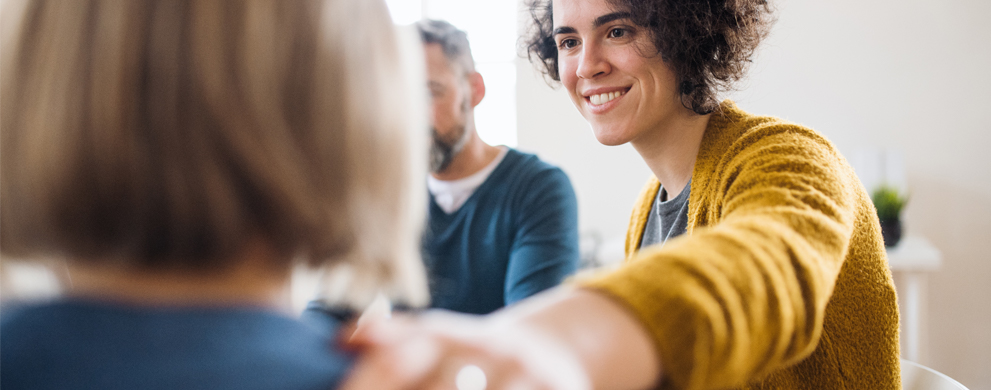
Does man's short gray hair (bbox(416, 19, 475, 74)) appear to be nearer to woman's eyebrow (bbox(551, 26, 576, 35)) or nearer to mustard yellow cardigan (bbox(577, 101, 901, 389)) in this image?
woman's eyebrow (bbox(551, 26, 576, 35))

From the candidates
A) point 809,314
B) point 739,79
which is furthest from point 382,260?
point 739,79

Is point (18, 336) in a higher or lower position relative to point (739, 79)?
lower

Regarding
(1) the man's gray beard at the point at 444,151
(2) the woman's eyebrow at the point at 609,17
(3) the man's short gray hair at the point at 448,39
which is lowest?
(1) the man's gray beard at the point at 444,151

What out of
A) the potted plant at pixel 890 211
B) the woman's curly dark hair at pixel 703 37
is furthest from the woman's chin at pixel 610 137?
the potted plant at pixel 890 211

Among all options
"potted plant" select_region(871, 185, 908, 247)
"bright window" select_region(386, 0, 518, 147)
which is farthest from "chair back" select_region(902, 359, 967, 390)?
"bright window" select_region(386, 0, 518, 147)

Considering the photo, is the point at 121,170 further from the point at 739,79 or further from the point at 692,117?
the point at 739,79

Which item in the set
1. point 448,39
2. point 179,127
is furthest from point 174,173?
point 448,39

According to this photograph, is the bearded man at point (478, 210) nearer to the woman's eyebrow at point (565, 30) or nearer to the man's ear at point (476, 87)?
the man's ear at point (476, 87)

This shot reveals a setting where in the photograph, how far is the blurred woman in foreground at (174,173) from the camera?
1.07ft

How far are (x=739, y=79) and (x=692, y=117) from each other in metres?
0.16

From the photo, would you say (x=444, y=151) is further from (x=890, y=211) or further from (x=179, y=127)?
(x=890, y=211)

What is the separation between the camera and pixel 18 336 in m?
0.32

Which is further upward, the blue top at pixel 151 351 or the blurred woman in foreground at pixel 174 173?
the blurred woman in foreground at pixel 174 173

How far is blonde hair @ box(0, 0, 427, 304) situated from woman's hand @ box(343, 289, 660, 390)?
0.09 m
